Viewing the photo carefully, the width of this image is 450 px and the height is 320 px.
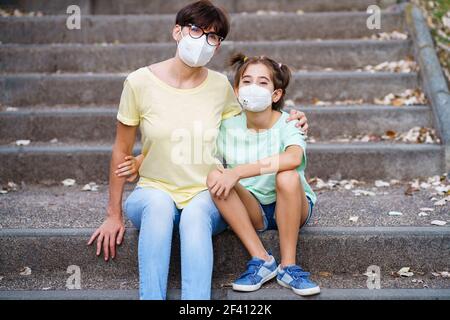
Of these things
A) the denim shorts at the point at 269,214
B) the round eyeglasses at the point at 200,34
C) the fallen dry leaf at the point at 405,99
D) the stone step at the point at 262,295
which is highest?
the round eyeglasses at the point at 200,34

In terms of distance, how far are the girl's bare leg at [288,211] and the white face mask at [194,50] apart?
0.68 metres

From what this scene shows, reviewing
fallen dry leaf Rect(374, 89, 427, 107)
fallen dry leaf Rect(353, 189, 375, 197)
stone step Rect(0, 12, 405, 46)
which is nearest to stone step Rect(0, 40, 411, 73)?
stone step Rect(0, 12, 405, 46)

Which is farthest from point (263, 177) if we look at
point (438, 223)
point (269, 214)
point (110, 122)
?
point (110, 122)

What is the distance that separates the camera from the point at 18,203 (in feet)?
12.5

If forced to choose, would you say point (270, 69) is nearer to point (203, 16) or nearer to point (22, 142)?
point (203, 16)

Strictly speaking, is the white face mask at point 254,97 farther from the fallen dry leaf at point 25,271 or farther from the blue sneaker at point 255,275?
the fallen dry leaf at point 25,271

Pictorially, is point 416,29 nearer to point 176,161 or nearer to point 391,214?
point 391,214

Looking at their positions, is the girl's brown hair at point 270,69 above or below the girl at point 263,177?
above

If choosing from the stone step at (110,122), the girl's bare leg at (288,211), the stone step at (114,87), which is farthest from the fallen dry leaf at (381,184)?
the girl's bare leg at (288,211)

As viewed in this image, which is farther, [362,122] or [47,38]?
[47,38]

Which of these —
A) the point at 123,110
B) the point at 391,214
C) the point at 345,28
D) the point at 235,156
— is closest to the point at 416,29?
the point at 345,28

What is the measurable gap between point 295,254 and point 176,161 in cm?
74

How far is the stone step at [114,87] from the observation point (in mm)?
4898
